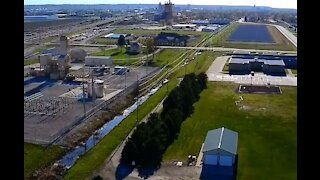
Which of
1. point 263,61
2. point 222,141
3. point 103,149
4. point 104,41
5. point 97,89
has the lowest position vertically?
point 103,149

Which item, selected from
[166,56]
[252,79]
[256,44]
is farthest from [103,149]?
[256,44]

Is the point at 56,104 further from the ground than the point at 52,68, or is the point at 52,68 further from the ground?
the point at 52,68

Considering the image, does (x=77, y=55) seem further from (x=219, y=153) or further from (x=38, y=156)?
(x=219, y=153)

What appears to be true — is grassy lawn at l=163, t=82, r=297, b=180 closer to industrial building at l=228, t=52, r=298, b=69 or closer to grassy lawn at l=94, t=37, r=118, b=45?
industrial building at l=228, t=52, r=298, b=69

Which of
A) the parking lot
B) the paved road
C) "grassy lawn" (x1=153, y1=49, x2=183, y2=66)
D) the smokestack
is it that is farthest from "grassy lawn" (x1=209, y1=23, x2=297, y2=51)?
the smokestack

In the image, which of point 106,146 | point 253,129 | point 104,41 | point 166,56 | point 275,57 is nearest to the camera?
point 106,146
